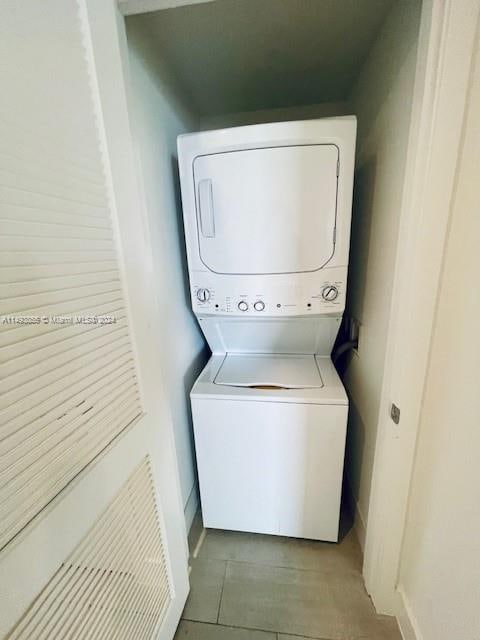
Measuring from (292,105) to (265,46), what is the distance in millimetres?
564

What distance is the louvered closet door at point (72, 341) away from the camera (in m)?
0.51

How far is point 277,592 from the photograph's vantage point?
4.10 ft

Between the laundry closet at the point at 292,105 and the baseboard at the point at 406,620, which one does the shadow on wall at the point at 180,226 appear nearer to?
the laundry closet at the point at 292,105

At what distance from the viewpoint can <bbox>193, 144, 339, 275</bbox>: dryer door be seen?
111cm

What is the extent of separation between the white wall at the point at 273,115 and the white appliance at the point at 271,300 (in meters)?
0.84

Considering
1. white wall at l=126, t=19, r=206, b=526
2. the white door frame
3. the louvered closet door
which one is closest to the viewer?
the louvered closet door

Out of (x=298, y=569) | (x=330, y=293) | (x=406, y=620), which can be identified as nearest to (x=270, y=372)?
(x=330, y=293)

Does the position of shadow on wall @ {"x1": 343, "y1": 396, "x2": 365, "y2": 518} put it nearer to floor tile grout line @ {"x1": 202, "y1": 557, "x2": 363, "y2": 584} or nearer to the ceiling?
floor tile grout line @ {"x1": 202, "y1": 557, "x2": 363, "y2": 584}

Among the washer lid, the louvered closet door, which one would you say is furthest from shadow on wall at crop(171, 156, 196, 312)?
the louvered closet door

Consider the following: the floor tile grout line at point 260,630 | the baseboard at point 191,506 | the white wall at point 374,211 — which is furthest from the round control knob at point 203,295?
the floor tile grout line at point 260,630

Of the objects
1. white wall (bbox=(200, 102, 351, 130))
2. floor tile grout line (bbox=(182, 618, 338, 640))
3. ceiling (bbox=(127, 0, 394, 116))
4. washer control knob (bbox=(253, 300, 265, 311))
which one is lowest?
floor tile grout line (bbox=(182, 618, 338, 640))

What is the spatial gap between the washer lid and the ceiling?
4.77 ft

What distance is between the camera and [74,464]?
65cm

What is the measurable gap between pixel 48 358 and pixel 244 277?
2.79ft
